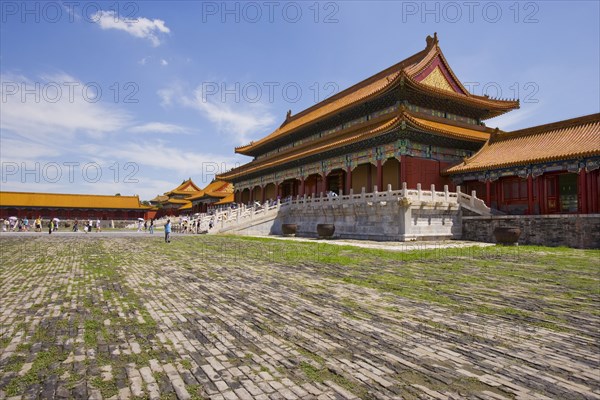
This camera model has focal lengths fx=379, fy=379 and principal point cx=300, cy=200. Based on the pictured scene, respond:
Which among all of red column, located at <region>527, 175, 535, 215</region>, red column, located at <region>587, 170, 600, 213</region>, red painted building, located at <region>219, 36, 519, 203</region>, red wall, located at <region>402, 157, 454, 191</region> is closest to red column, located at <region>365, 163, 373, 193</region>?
red painted building, located at <region>219, 36, 519, 203</region>

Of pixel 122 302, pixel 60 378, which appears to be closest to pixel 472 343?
pixel 60 378

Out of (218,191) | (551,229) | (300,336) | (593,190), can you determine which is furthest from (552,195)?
(218,191)

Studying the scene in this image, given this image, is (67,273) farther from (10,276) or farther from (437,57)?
(437,57)

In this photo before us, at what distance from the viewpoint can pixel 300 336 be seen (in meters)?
4.42

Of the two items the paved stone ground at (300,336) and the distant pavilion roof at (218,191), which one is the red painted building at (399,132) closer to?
the paved stone ground at (300,336)

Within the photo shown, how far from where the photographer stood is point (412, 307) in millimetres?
5754

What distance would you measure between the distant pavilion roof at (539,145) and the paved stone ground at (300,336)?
12040mm

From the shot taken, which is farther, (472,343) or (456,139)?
(456,139)

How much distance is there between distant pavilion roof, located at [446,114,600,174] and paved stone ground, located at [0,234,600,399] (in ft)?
39.5

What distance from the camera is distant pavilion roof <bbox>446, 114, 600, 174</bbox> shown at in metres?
18.0

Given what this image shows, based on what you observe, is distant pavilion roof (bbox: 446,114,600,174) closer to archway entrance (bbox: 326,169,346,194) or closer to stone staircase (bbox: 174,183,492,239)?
stone staircase (bbox: 174,183,492,239)

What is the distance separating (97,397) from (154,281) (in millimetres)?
5235

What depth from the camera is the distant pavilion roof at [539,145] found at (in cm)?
1796

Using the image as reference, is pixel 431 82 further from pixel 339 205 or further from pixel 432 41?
pixel 339 205
